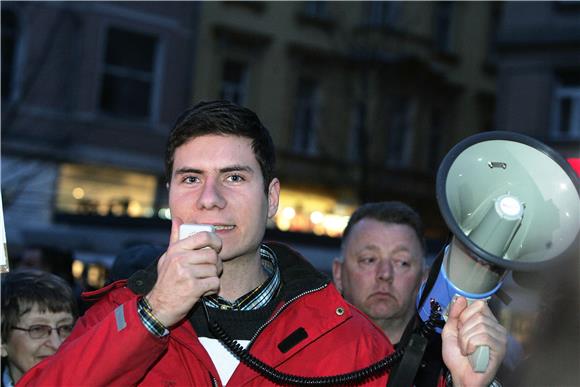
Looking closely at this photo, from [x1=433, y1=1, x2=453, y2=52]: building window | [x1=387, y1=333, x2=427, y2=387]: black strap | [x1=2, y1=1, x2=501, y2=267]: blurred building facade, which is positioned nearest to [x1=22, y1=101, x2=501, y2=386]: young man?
[x1=387, y1=333, x2=427, y2=387]: black strap

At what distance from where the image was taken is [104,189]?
18.5 m

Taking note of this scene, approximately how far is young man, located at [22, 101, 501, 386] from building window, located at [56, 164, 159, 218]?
564 inches

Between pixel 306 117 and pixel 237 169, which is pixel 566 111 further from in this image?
pixel 237 169

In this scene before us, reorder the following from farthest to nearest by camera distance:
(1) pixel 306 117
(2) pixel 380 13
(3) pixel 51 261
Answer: (1) pixel 306 117 < (2) pixel 380 13 < (3) pixel 51 261

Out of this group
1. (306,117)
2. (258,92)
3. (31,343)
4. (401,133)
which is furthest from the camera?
(401,133)

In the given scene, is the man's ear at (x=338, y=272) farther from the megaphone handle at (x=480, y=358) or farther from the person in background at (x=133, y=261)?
the megaphone handle at (x=480, y=358)

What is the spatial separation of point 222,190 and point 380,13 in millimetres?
19522

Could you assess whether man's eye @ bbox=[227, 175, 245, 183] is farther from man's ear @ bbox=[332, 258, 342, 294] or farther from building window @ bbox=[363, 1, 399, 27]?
building window @ bbox=[363, 1, 399, 27]

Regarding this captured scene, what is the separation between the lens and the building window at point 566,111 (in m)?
16.9

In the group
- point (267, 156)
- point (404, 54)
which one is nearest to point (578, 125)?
point (404, 54)

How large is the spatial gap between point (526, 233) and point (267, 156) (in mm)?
817

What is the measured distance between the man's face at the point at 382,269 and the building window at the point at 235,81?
16.7 meters

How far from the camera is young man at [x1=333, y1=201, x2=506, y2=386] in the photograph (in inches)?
160

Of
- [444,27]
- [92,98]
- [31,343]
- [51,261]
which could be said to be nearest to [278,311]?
[31,343]
